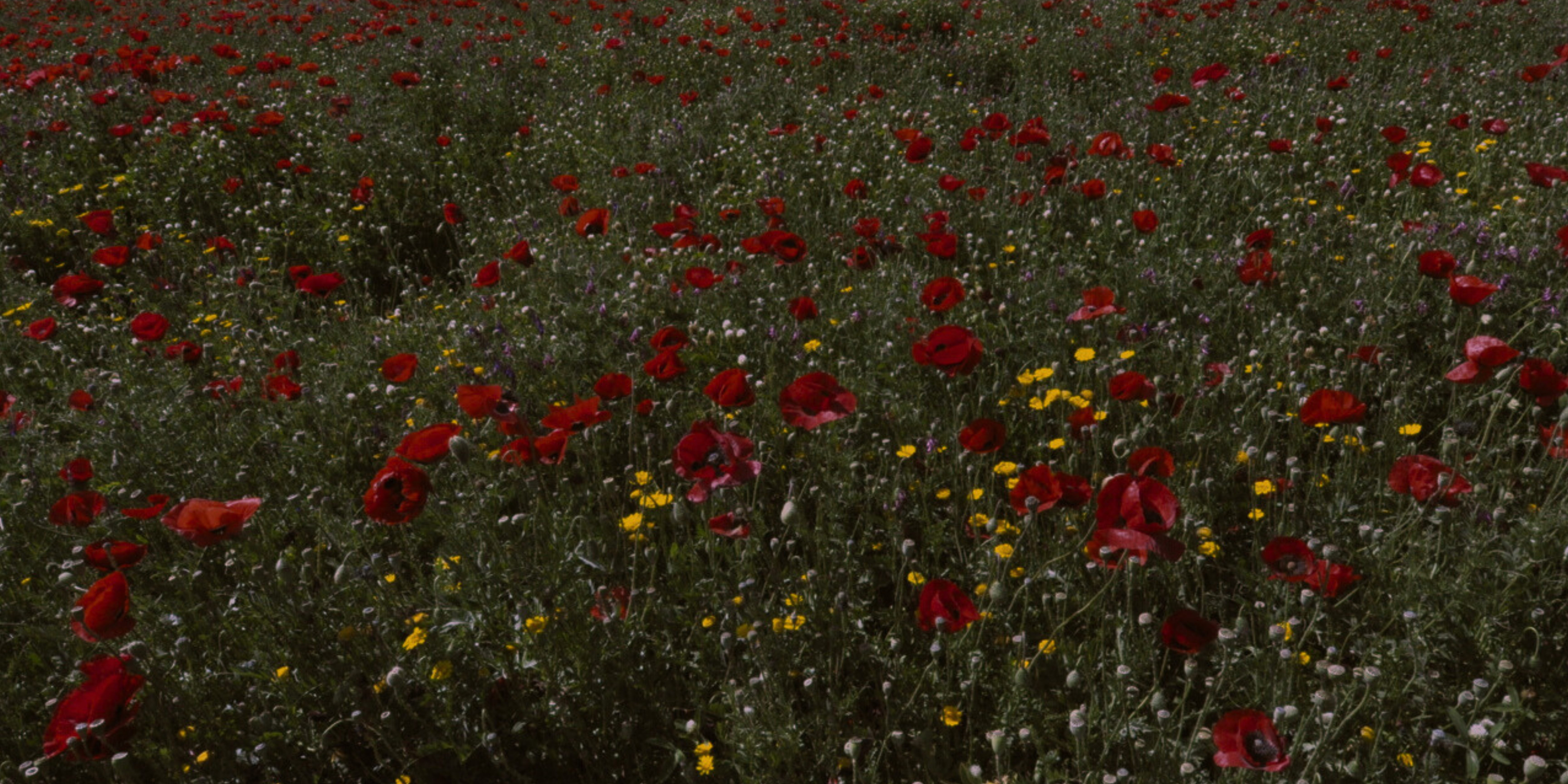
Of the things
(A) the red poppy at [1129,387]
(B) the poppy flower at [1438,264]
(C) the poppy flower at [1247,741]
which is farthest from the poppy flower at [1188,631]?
(B) the poppy flower at [1438,264]

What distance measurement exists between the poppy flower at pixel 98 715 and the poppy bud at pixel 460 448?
72 centimetres

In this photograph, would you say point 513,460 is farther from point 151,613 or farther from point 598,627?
point 151,613

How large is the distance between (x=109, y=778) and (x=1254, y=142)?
6119mm

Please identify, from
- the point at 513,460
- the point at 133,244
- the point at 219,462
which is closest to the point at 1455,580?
the point at 513,460

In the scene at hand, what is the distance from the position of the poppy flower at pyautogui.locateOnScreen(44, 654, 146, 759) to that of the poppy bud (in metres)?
0.72

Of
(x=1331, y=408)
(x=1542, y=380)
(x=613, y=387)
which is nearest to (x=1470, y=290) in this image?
(x=1542, y=380)

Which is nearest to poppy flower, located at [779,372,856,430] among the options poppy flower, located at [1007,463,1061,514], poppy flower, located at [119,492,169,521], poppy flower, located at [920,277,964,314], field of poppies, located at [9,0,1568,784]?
field of poppies, located at [9,0,1568,784]

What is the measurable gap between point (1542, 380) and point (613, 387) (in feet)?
7.27

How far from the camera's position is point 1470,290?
96.3 inches

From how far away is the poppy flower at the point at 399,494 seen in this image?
186cm

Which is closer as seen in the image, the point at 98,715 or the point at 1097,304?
the point at 98,715

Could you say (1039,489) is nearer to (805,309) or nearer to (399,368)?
(805,309)

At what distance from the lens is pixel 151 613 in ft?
7.82

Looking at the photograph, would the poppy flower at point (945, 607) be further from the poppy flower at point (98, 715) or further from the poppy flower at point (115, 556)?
the poppy flower at point (115, 556)
